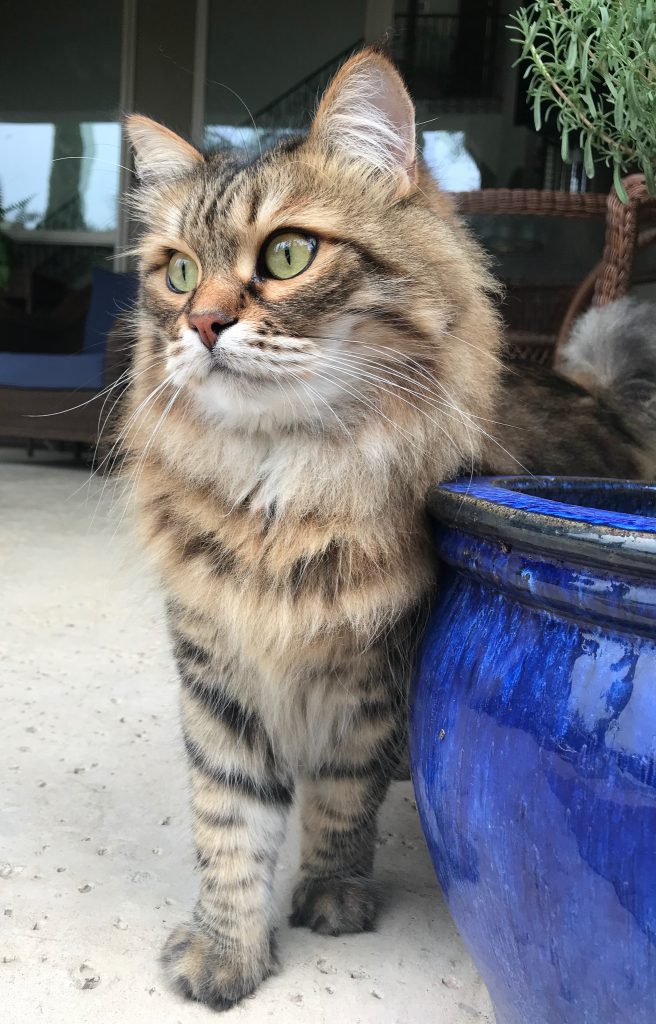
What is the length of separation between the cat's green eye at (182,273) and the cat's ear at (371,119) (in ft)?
0.72

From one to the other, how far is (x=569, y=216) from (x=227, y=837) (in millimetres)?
1899

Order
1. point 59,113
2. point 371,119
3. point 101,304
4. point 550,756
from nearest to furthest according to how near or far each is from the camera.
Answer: point 550,756 → point 371,119 → point 101,304 → point 59,113

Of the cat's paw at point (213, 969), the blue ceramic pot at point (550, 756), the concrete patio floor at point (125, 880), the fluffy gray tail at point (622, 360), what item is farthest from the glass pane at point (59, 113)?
the blue ceramic pot at point (550, 756)

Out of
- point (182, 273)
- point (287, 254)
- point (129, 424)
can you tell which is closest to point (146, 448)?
point (129, 424)

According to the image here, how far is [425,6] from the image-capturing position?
610 cm

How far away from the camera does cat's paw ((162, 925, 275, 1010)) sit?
1041mm

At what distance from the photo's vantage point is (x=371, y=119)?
108cm

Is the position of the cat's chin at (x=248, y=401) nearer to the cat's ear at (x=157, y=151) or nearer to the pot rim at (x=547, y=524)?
the pot rim at (x=547, y=524)

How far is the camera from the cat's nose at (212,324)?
96cm

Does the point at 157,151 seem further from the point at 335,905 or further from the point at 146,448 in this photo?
the point at 335,905

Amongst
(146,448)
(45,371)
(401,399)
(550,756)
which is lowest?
(45,371)

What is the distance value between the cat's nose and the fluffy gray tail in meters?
0.89

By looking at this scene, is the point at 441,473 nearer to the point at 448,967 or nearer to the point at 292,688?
the point at 292,688

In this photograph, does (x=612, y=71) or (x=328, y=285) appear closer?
(x=328, y=285)
